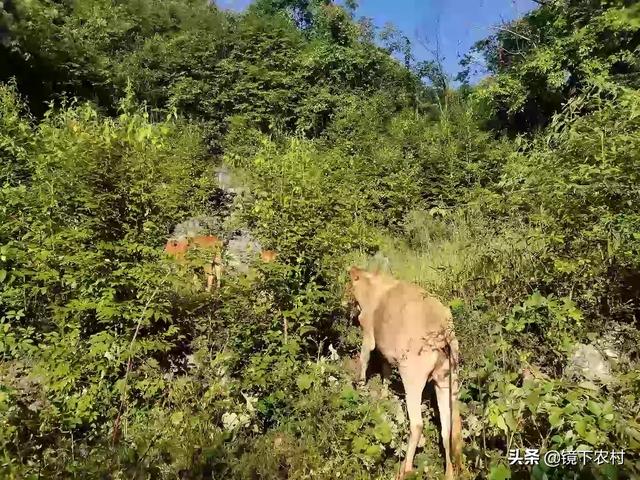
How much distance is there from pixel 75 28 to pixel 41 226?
13958 mm

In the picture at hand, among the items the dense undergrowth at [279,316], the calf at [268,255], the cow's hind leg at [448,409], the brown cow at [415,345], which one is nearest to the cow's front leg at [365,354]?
the brown cow at [415,345]

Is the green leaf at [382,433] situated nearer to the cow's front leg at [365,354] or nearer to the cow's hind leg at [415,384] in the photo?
the cow's hind leg at [415,384]

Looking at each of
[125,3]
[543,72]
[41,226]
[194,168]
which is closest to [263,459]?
[41,226]

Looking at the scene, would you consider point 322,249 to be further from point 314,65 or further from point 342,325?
point 314,65

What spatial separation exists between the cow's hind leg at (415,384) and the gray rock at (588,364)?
108cm

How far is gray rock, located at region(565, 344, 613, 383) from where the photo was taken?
176 inches

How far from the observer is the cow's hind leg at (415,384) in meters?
4.21

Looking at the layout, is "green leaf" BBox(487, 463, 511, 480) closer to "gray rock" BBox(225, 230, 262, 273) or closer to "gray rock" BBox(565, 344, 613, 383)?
"gray rock" BBox(565, 344, 613, 383)

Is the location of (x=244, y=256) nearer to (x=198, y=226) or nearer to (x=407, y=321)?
(x=198, y=226)

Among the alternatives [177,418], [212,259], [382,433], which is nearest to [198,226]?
[212,259]

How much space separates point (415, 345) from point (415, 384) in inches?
11.3

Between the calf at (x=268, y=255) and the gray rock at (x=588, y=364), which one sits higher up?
the calf at (x=268, y=255)

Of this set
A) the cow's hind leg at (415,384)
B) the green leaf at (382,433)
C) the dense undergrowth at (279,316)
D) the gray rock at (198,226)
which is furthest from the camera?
the gray rock at (198,226)

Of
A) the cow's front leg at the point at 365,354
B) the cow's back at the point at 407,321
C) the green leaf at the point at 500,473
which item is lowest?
the green leaf at the point at 500,473
